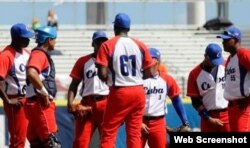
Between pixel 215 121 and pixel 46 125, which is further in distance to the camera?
pixel 215 121

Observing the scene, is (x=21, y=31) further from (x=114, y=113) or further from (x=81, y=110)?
(x=114, y=113)

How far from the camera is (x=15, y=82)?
13.7 meters

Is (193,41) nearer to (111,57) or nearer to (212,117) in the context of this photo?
(212,117)

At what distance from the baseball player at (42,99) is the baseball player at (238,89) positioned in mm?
2346

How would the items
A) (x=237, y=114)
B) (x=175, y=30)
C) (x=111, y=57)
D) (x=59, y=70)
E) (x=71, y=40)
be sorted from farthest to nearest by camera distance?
1. (x=175, y=30)
2. (x=71, y=40)
3. (x=59, y=70)
4. (x=237, y=114)
5. (x=111, y=57)

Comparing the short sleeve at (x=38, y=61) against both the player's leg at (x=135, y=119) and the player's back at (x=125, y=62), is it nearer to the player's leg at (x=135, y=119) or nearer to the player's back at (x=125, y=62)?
the player's back at (x=125, y=62)

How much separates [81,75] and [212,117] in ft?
6.57

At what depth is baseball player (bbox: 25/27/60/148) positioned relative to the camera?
1305 cm

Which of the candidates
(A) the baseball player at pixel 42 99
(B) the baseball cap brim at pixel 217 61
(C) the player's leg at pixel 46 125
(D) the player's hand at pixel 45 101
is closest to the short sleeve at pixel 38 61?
(A) the baseball player at pixel 42 99

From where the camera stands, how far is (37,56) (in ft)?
42.7

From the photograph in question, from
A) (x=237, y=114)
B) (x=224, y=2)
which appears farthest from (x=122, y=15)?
(x=224, y=2)

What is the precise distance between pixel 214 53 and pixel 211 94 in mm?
674

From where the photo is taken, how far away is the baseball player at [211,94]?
1441 centimetres

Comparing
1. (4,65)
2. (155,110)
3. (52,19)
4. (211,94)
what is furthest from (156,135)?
(52,19)
